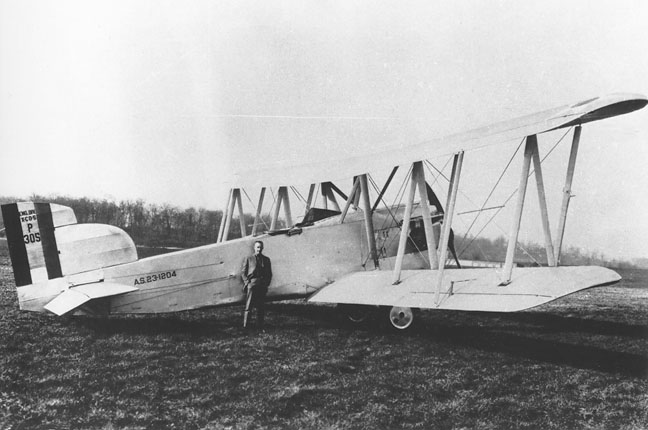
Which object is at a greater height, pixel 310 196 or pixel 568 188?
pixel 310 196

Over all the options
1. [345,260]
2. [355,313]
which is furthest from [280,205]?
[355,313]

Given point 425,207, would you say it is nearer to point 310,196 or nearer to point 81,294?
point 310,196

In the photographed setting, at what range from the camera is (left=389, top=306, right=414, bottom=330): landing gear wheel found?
6.89 metres

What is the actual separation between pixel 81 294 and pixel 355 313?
13.0ft

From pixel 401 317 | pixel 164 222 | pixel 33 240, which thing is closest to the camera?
pixel 33 240

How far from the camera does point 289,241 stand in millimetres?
7727

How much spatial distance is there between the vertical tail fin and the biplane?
0.01 m

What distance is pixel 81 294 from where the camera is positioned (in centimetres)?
615

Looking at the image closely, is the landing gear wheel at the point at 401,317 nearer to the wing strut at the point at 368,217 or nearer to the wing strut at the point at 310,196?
the wing strut at the point at 368,217

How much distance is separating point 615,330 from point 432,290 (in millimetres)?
4069

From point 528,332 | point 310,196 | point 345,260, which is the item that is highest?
point 310,196

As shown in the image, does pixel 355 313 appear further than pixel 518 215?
Yes

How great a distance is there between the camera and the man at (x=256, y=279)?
23.0 ft

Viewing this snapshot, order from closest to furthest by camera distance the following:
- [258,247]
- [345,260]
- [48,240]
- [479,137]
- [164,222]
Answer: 1. [479,137]
2. [48,240]
3. [258,247]
4. [345,260]
5. [164,222]
